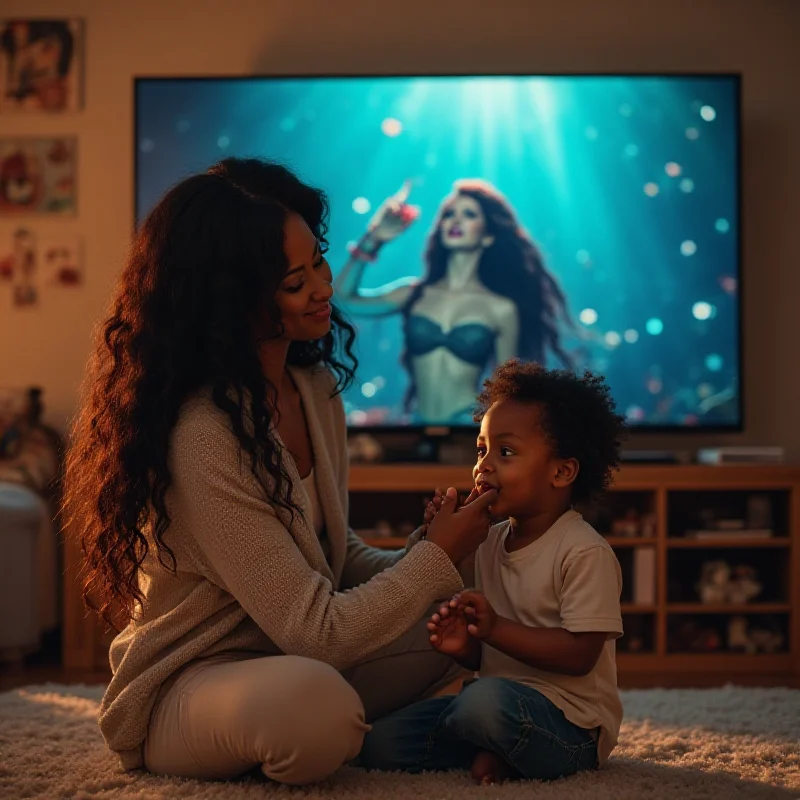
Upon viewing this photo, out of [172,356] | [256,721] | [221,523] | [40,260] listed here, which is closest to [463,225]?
[40,260]

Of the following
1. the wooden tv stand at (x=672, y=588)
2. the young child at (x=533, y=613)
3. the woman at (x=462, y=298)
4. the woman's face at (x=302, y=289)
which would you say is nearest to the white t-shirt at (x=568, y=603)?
the young child at (x=533, y=613)

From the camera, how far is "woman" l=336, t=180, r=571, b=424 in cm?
386

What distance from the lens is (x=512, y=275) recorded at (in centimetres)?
387

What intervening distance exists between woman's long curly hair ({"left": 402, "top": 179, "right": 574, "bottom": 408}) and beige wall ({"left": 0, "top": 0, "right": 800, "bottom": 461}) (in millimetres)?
551

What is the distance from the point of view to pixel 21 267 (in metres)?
4.14

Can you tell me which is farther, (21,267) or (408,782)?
(21,267)

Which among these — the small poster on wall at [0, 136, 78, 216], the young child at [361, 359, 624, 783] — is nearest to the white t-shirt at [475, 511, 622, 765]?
the young child at [361, 359, 624, 783]

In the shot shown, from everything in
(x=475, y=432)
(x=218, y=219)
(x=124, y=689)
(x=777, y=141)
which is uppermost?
(x=777, y=141)

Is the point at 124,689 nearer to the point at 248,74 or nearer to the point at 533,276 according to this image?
the point at 533,276

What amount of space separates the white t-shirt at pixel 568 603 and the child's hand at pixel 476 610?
0.37 ft

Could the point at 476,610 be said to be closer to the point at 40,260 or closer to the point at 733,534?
the point at 733,534

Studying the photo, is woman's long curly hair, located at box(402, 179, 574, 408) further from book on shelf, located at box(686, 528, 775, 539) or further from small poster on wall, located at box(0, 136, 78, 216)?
small poster on wall, located at box(0, 136, 78, 216)

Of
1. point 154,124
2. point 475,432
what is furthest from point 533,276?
point 154,124

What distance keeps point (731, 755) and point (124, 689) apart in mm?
1058
